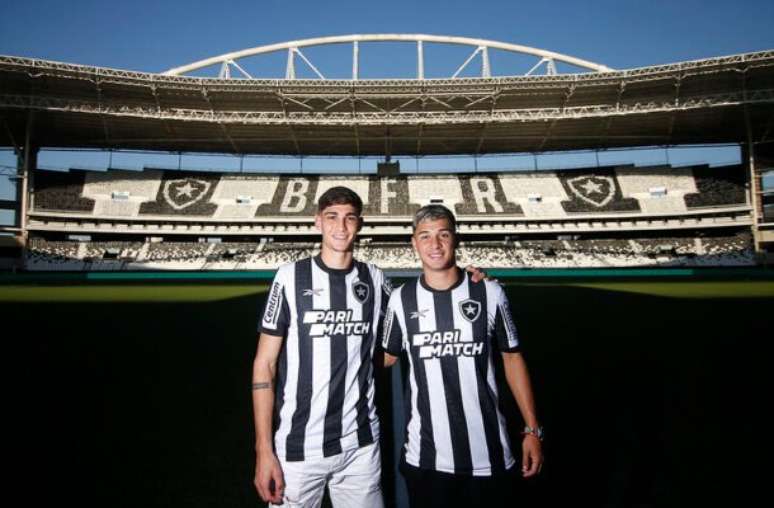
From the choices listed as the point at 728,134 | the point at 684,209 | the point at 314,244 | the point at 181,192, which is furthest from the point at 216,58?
the point at 728,134

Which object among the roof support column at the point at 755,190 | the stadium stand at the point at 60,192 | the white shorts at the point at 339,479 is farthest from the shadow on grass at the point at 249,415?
the stadium stand at the point at 60,192

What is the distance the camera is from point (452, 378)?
203 cm

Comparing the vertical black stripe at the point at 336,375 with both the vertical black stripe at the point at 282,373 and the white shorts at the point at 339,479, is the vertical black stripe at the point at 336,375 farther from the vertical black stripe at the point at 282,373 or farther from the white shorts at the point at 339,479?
the vertical black stripe at the point at 282,373

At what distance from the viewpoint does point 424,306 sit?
6.95 feet

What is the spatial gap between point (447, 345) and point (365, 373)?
1.53 ft

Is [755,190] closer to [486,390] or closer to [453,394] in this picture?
[486,390]

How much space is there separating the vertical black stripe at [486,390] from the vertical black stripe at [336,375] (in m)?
0.69

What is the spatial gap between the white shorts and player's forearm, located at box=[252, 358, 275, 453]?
222 mm

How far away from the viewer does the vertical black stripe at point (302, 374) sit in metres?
1.97

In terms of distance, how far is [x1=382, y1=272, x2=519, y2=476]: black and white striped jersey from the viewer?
194 centimetres

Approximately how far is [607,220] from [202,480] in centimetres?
3972

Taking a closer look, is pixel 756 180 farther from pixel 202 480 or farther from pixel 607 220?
pixel 202 480

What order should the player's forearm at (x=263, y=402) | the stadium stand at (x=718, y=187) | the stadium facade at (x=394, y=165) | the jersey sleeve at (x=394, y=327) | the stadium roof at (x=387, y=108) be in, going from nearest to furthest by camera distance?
1. the player's forearm at (x=263, y=402)
2. the jersey sleeve at (x=394, y=327)
3. the stadium roof at (x=387, y=108)
4. the stadium facade at (x=394, y=165)
5. the stadium stand at (x=718, y=187)

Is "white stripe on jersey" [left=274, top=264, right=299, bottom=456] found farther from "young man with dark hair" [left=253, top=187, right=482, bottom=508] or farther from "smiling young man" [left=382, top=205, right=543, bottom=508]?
"smiling young man" [left=382, top=205, right=543, bottom=508]
